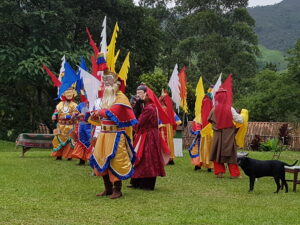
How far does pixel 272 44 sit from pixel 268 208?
291ft

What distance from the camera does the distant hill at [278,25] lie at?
91.6 m

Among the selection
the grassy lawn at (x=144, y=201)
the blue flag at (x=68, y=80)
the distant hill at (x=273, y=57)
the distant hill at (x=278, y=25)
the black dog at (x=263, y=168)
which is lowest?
the grassy lawn at (x=144, y=201)

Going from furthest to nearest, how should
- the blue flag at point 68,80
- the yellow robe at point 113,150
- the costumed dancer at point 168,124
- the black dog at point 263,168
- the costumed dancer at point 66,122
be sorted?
the costumed dancer at point 66,122 < the blue flag at point 68,80 < the costumed dancer at point 168,124 < the black dog at point 263,168 < the yellow robe at point 113,150

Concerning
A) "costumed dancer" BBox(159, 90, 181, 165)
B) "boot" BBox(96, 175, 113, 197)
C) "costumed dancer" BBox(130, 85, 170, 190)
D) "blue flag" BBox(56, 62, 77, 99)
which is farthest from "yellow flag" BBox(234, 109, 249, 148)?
"blue flag" BBox(56, 62, 77, 99)

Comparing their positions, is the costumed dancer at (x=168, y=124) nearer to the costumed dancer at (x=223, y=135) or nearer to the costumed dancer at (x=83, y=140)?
the costumed dancer at (x=83, y=140)

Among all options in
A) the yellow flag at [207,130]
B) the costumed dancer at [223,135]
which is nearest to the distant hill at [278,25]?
the yellow flag at [207,130]

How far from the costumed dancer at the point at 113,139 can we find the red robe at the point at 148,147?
0.73 meters

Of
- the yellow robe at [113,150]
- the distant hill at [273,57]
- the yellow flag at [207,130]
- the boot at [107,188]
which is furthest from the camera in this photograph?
the distant hill at [273,57]

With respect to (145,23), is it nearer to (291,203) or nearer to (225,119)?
(225,119)

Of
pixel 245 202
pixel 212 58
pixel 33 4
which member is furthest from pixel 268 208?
pixel 212 58

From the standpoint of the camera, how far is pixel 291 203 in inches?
300

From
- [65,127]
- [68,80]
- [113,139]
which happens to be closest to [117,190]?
[113,139]

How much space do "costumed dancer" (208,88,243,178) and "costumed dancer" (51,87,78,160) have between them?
4.29 m

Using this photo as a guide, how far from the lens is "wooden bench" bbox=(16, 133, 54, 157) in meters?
14.4
